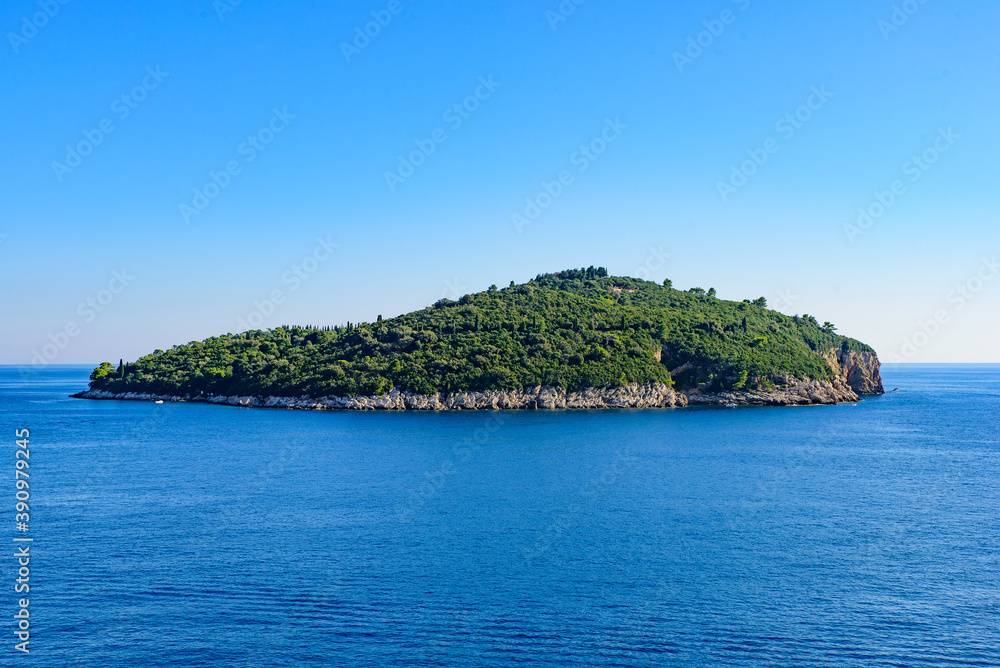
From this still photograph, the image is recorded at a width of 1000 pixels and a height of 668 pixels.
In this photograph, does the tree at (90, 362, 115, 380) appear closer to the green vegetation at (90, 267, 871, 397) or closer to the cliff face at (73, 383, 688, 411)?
the green vegetation at (90, 267, 871, 397)

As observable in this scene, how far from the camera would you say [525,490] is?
42281 mm

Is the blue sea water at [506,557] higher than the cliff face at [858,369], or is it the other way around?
the cliff face at [858,369]

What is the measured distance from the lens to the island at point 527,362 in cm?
10106

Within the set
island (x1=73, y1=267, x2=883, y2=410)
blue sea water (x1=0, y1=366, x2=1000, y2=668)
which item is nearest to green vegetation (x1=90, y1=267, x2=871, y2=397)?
island (x1=73, y1=267, x2=883, y2=410)

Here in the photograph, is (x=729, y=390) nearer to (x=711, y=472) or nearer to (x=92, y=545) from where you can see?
(x=711, y=472)

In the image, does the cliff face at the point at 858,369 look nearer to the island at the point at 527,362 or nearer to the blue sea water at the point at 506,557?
the island at the point at 527,362

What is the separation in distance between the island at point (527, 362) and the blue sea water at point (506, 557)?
136 feet

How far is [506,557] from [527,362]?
76.6 m

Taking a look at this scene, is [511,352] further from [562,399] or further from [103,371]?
[103,371]

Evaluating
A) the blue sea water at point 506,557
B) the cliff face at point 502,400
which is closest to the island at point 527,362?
the cliff face at point 502,400

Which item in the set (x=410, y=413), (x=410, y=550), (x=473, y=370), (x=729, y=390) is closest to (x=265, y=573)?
(x=410, y=550)

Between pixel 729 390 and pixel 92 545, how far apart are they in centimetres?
9595

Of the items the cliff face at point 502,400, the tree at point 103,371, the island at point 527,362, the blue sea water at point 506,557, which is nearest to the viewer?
the blue sea water at point 506,557

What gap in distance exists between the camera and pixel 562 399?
101188mm
